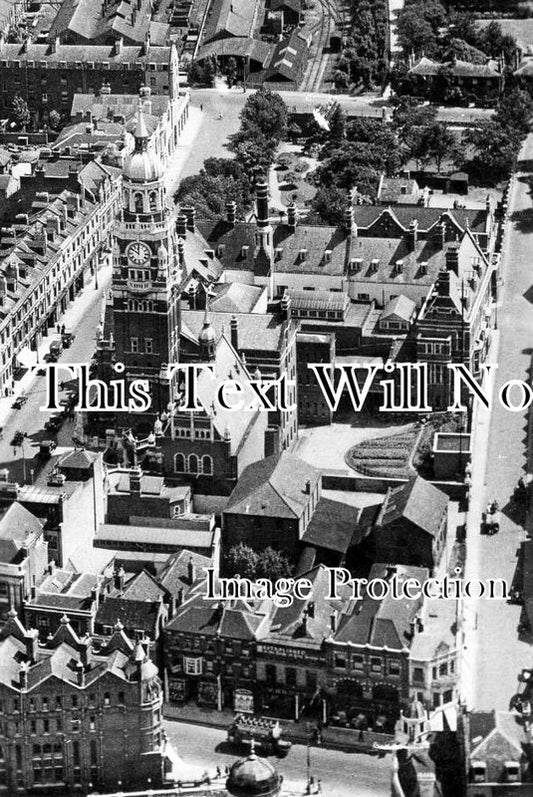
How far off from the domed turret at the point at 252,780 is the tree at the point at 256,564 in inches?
1286

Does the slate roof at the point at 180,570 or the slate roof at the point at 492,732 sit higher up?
the slate roof at the point at 492,732

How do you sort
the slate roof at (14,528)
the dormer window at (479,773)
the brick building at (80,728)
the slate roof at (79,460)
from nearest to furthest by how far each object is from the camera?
1. the dormer window at (479,773)
2. the brick building at (80,728)
3. the slate roof at (14,528)
4. the slate roof at (79,460)

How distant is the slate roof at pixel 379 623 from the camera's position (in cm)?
16112

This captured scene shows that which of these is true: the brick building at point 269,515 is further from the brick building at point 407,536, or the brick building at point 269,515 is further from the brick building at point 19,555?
the brick building at point 19,555

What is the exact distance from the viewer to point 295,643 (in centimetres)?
16325

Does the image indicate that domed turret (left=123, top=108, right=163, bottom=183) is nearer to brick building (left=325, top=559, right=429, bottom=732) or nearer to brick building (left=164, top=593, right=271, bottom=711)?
brick building (left=164, top=593, right=271, bottom=711)

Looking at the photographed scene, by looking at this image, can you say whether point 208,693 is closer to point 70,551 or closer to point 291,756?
point 291,756

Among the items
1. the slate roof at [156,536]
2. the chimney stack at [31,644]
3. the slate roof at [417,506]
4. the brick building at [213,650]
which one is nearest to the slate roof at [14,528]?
the slate roof at [156,536]

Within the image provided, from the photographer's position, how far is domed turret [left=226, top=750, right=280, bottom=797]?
147 meters

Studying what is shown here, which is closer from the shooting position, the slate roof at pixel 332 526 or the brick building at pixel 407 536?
the brick building at pixel 407 536

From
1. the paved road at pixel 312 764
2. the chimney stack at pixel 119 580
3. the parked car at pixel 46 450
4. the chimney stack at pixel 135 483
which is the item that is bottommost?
the paved road at pixel 312 764

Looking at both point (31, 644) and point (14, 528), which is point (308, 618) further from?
point (14, 528)

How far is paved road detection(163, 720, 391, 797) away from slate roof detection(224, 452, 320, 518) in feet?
84.2

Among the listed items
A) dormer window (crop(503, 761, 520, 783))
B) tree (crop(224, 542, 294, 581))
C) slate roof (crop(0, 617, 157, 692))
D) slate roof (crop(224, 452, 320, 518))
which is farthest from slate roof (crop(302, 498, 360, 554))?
dormer window (crop(503, 761, 520, 783))
